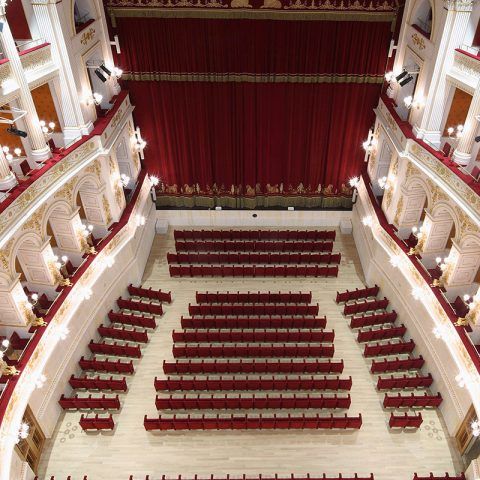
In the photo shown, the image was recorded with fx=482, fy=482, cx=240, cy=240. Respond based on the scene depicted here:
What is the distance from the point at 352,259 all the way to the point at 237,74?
23.8ft

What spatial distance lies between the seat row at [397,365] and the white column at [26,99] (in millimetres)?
9805

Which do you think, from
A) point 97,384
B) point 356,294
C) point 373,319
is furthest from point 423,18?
point 97,384

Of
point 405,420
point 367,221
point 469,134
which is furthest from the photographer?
point 367,221

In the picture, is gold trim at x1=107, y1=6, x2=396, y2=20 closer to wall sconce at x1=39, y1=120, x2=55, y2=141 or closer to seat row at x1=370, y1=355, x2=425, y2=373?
wall sconce at x1=39, y1=120, x2=55, y2=141

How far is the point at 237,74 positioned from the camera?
14758mm

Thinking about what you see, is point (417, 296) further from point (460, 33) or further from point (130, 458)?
point (130, 458)

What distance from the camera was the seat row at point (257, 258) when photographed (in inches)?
637

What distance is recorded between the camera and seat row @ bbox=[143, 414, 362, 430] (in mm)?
11508

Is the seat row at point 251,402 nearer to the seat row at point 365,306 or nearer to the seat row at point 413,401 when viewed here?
the seat row at point 413,401

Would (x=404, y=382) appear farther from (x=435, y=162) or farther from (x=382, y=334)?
(x=435, y=162)

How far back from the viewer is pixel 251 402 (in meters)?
11.9

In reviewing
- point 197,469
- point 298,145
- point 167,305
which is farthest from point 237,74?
point 197,469

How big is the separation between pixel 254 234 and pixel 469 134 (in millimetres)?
7978

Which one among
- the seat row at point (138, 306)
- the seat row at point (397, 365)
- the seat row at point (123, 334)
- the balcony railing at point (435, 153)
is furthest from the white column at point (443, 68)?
the seat row at point (123, 334)
